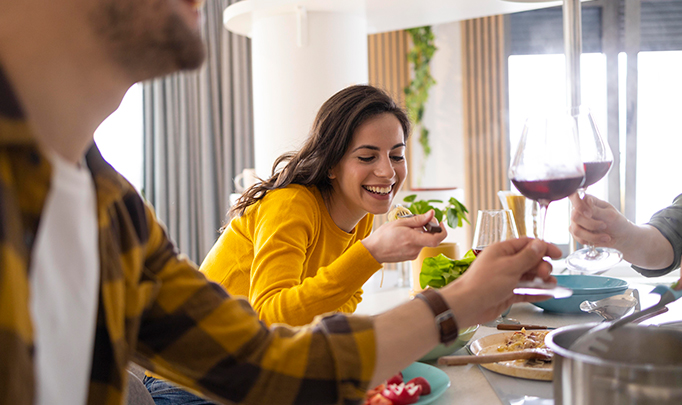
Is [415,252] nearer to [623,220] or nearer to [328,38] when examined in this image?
[623,220]

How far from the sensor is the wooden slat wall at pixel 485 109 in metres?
4.46

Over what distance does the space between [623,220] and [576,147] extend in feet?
2.03

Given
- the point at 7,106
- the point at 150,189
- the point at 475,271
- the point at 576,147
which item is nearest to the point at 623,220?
the point at 576,147

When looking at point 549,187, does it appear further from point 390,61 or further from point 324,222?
point 390,61

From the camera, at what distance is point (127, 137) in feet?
13.7

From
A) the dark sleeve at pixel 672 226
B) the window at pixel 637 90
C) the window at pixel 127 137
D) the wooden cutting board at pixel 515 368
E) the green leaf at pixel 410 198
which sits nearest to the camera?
the wooden cutting board at pixel 515 368

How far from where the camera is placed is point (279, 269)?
1329 millimetres

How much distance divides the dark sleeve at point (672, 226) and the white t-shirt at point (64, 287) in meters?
1.33

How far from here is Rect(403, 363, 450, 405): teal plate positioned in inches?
32.3

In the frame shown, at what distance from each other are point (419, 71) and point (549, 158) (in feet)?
12.7

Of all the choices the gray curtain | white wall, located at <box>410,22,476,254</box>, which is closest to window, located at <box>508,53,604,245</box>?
white wall, located at <box>410,22,476,254</box>

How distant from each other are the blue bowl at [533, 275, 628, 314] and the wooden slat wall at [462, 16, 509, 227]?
3.02 m

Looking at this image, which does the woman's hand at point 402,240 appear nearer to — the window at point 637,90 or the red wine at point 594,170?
the red wine at point 594,170

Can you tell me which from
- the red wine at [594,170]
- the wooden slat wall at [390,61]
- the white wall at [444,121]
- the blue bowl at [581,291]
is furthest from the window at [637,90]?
the red wine at [594,170]
